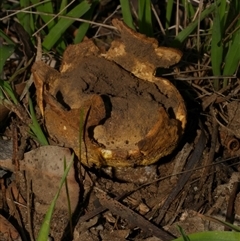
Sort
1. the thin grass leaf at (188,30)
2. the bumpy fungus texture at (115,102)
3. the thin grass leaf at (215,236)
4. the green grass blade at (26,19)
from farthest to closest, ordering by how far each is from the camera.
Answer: the green grass blade at (26,19)
the thin grass leaf at (188,30)
the bumpy fungus texture at (115,102)
the thin grass leaf at (215,236)

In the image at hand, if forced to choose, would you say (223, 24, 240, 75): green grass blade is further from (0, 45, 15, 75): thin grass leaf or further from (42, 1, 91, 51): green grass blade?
(0, 45, 15, 75): thin grass leaf

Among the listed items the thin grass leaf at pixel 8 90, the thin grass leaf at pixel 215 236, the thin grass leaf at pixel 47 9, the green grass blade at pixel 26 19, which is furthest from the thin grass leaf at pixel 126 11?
the thin grass leaf at pixel 215 236

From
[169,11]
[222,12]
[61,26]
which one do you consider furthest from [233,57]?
[61,26]

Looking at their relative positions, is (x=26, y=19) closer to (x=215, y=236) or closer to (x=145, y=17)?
(x=145, y=17)

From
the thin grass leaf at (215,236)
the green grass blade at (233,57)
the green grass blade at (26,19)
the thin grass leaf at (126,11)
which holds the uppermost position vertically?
the green grass blade at (26,19)

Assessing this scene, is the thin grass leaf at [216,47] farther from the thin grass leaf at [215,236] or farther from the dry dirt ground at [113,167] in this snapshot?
the thin grass leaf at [215,236]

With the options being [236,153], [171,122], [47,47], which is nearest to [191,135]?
[236,153]

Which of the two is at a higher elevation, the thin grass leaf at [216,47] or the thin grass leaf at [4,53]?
the thin grass leaf at [4,53]

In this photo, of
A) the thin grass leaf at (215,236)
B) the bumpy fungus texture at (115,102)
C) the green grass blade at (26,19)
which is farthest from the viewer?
the green grass blade at (26,19)

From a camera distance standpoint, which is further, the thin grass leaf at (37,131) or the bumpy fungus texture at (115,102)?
the thin grass leaf at (37,131)
